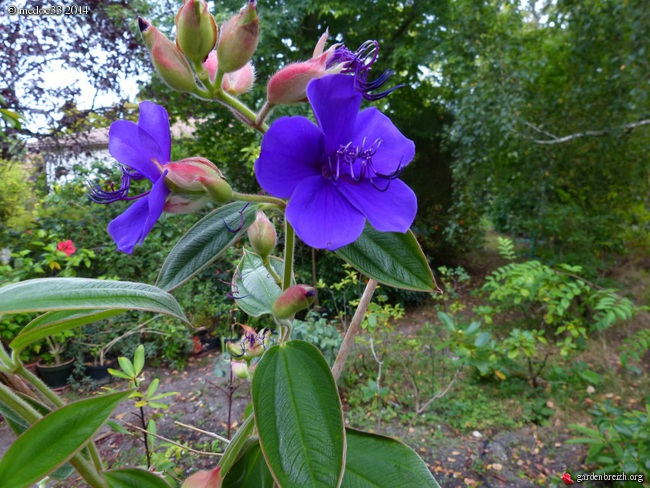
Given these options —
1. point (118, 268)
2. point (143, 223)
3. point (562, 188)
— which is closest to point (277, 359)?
point (143, 223)

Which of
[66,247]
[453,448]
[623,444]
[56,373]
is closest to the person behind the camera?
[623,444]

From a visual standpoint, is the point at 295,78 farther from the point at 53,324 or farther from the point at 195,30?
the point at 53,324

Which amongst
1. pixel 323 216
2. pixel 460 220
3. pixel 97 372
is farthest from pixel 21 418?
pixel 460 220

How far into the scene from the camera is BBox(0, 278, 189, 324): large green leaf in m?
0.37

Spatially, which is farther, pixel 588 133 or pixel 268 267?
pixel 588 133

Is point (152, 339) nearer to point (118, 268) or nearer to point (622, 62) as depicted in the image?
point (118, 268)

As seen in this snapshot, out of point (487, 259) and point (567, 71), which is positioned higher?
point (567, 71)

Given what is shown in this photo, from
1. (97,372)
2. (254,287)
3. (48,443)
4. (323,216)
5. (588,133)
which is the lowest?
(97,372)

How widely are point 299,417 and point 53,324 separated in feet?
0.90

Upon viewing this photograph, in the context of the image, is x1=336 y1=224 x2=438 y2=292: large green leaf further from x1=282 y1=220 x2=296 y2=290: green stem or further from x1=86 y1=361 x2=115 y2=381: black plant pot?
x1=86 y1=361 x2=115 y2=381: black plant pot

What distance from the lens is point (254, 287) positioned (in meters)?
0.63

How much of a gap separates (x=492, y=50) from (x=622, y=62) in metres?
0.88

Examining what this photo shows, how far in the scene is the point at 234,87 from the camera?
1.62ft

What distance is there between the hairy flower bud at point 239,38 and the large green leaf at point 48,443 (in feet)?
1.18
